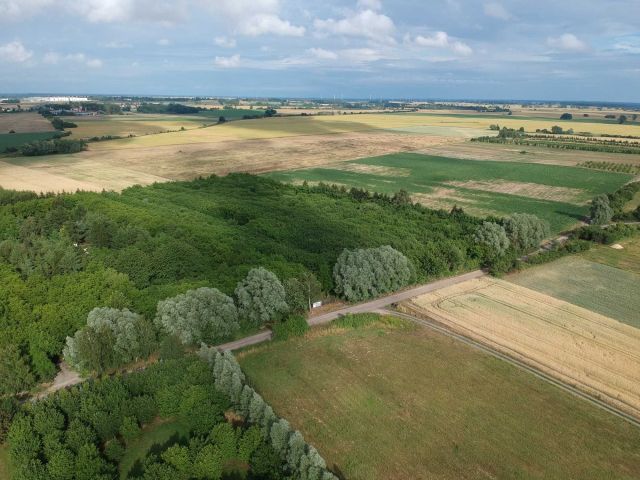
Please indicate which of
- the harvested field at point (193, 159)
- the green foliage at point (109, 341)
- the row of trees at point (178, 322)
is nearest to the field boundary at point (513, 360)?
the row of trees at point (178, 322)

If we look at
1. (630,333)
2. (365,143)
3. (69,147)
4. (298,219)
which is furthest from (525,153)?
(69,147)

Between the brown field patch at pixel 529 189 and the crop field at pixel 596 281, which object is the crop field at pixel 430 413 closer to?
the crop field at pixel 596 281

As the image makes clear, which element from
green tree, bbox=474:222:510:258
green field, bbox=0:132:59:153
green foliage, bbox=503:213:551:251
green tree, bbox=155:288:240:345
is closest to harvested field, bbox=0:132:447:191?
green field, bbox=0:132:59:153

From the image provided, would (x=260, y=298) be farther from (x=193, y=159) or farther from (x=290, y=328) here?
(x=193, y=159)

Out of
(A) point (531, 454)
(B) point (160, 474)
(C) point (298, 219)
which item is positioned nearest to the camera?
(B) point (160, 474)

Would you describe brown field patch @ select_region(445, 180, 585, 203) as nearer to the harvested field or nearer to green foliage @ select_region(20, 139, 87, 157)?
the harvested field

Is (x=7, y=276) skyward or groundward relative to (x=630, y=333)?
skyward

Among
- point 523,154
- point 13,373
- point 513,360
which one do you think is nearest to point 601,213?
point 513,360

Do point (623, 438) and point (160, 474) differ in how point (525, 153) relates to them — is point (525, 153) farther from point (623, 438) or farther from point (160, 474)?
point (160, 474)

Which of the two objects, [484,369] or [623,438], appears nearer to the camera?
[623,438]
